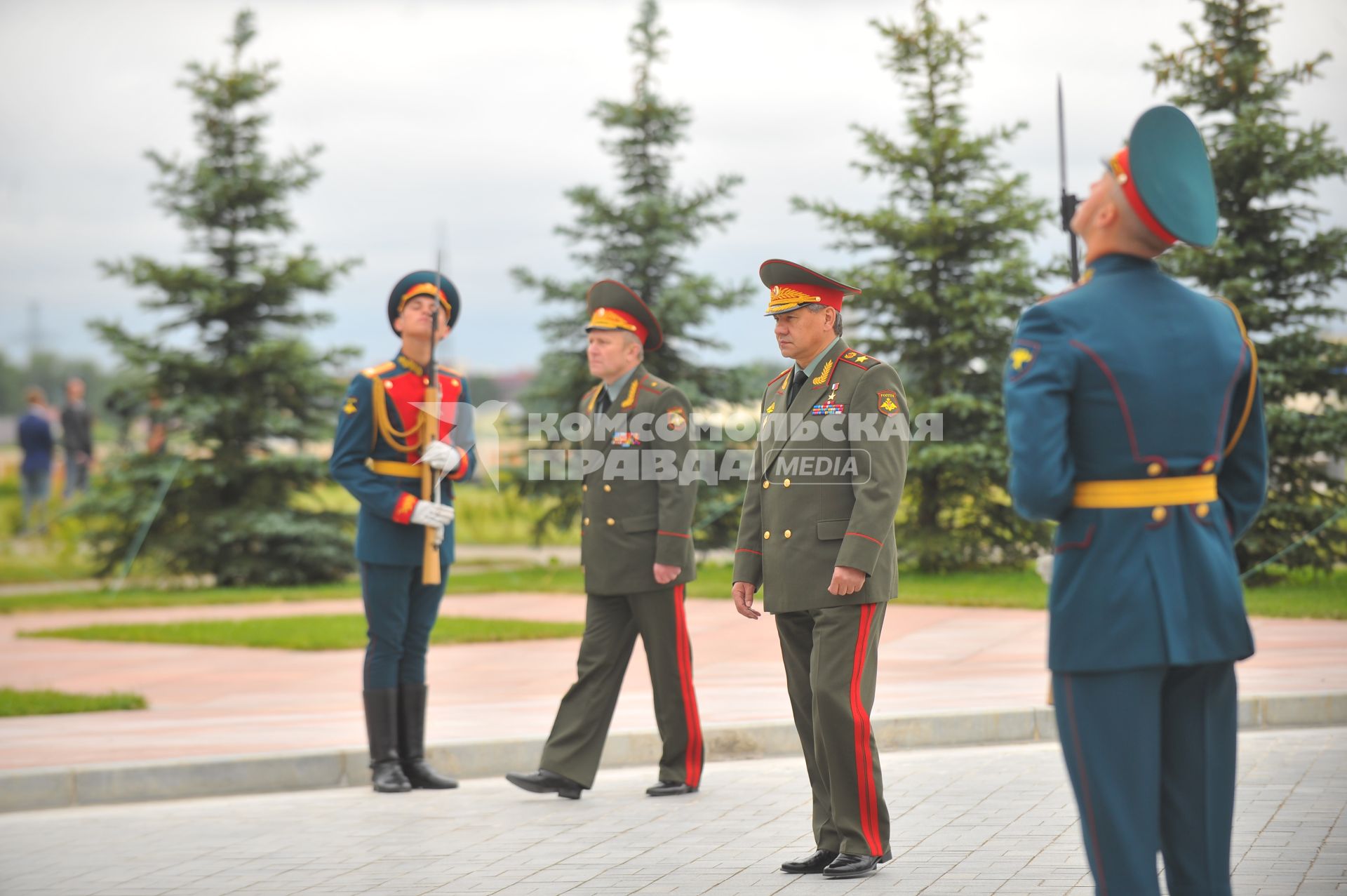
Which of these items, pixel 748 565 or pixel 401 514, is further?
pixel 401 514

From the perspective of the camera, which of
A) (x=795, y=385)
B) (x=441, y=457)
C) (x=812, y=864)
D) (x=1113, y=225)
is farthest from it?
(x=441, y=457)

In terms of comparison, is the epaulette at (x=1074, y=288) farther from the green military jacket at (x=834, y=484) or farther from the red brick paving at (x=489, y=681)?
the red brick paving at (x=489, y=681)

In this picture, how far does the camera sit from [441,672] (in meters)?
10.9

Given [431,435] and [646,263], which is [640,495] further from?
[646,263]

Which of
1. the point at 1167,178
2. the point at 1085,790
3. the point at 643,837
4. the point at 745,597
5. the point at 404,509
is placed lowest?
the point at 643,837

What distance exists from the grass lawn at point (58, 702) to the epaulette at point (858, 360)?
5711 millimetres

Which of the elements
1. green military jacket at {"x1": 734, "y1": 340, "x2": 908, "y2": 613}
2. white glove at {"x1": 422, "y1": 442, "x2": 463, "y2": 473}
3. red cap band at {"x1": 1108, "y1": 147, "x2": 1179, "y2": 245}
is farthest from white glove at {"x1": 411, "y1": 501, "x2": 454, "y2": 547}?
red cap band at {"x1": 1108, "y1": 147, "x2": 1179, "y2": 245}

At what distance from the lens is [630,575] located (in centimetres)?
711

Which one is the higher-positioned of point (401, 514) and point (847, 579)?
point (401, 514)

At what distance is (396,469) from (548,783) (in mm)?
1738

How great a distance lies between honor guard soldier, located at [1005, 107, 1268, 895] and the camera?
3.65m

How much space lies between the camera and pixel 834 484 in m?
5.67

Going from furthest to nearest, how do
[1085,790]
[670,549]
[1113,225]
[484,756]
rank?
[484,756] → [670,549] → [1113,225] → [1085,790]

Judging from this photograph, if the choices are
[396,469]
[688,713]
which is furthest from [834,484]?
[396,469]
